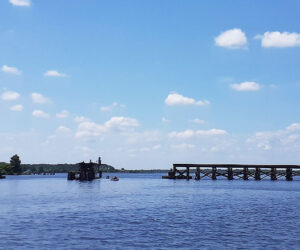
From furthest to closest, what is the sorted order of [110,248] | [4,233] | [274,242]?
[4,233], [274,242], [110,248]

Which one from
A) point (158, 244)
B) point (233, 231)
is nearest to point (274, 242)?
point (233, 231)

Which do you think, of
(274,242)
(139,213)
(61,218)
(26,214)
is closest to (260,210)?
(139,213)

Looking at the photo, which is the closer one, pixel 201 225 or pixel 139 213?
pixel 201 225

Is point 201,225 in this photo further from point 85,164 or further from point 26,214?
point 85,164

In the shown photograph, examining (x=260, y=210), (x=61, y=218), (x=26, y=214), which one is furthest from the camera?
(x=260, y=210)

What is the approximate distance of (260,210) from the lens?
50.9 metres

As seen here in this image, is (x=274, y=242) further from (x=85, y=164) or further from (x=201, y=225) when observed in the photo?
(x=85, y=164)

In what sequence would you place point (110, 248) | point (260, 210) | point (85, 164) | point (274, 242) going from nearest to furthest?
1. point (110, 248)
2. point (274, 242)
3. point (260, 210)
4. point (85, 164)

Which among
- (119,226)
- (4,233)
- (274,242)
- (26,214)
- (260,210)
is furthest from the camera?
(260,210)

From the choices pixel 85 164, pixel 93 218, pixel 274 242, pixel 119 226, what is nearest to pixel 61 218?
pixel 93 218

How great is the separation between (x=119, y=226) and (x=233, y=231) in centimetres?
1080

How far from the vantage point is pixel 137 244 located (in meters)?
27.9

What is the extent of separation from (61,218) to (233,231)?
62.7 feet

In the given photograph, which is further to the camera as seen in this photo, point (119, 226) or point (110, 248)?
point (119, 226)
